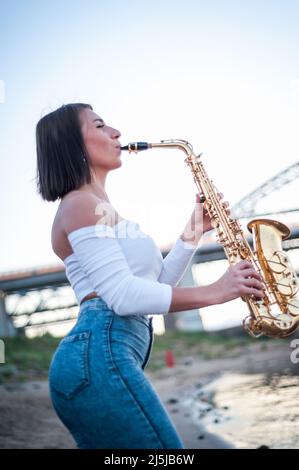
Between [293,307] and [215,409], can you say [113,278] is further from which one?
[215,409]

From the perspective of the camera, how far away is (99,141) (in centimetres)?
209

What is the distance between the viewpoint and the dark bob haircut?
1.98 meters

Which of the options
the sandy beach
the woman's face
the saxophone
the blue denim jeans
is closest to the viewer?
Result: the blue denim jeans

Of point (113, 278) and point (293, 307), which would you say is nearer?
point (113, 278)

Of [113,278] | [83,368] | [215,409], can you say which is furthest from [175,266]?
[215,409]

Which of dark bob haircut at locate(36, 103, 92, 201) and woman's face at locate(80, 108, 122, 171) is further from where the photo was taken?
woman's face at locate(80, 108, 122, 171)

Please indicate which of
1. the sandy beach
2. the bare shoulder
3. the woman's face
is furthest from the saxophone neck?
the sandy beach

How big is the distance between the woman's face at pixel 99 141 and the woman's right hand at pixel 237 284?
2.15ft

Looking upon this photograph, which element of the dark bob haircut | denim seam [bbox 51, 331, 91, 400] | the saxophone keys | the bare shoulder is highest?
the dark bob haircut

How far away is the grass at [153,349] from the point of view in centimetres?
995

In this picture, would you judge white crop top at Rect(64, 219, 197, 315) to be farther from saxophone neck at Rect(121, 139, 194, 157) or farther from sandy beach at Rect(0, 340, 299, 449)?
sandy beach at Rect(0, 340, 299, 449)

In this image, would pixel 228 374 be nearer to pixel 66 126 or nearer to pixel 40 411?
pixel 40 411

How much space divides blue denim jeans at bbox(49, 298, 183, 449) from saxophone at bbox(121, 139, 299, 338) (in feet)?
2.39

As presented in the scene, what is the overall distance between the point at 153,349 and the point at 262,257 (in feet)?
44.4
